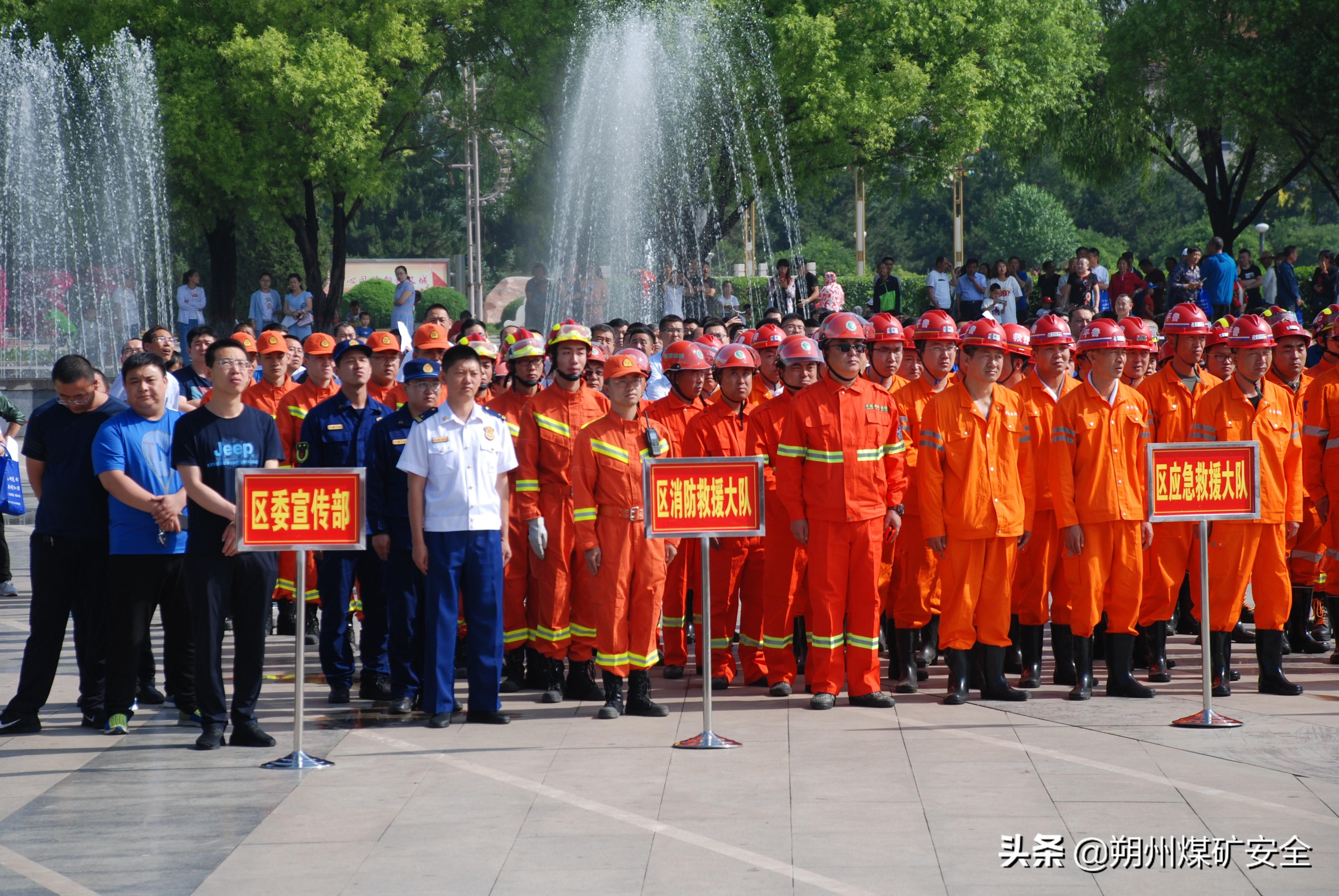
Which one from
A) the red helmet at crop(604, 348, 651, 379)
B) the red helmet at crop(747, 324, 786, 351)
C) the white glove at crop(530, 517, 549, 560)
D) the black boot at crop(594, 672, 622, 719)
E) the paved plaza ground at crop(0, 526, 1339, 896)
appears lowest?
the paved plaza ground at crop(0, 526, 1339, 896)

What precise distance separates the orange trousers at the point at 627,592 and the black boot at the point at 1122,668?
2.76 meters

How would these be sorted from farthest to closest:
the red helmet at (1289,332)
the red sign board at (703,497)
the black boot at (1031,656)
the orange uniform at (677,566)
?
the red helmet at (1289,332), the orange uniform at (677,566), the black boot at (1031,656), the red sign board at (703,497)

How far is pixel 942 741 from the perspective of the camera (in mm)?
7738

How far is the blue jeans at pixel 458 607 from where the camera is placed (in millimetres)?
8242

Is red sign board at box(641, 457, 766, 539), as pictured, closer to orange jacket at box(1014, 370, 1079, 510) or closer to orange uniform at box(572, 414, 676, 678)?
orange uniform at box(572, 414, 676, 678)

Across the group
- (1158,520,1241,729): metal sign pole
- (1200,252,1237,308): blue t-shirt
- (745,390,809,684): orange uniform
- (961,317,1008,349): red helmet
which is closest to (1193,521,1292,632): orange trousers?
(1158,520,1241,729): metal sign pole

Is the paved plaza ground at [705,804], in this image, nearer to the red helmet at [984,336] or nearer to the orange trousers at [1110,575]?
the orange trousers at [1110,575]

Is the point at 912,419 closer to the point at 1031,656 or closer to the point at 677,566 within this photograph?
the point at 1031,656

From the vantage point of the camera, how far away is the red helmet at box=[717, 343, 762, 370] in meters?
9.21

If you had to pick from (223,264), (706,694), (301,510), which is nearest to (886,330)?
(706,694)

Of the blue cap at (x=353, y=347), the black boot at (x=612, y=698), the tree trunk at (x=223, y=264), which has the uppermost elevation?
the tree trunk at (x=223, y=264)

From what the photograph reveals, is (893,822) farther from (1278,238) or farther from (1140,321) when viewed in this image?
(1278,238)

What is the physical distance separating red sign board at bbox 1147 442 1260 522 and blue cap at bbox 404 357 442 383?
4145 mm

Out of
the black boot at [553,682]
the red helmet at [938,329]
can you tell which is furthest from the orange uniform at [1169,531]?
the black boot at [553,682]
